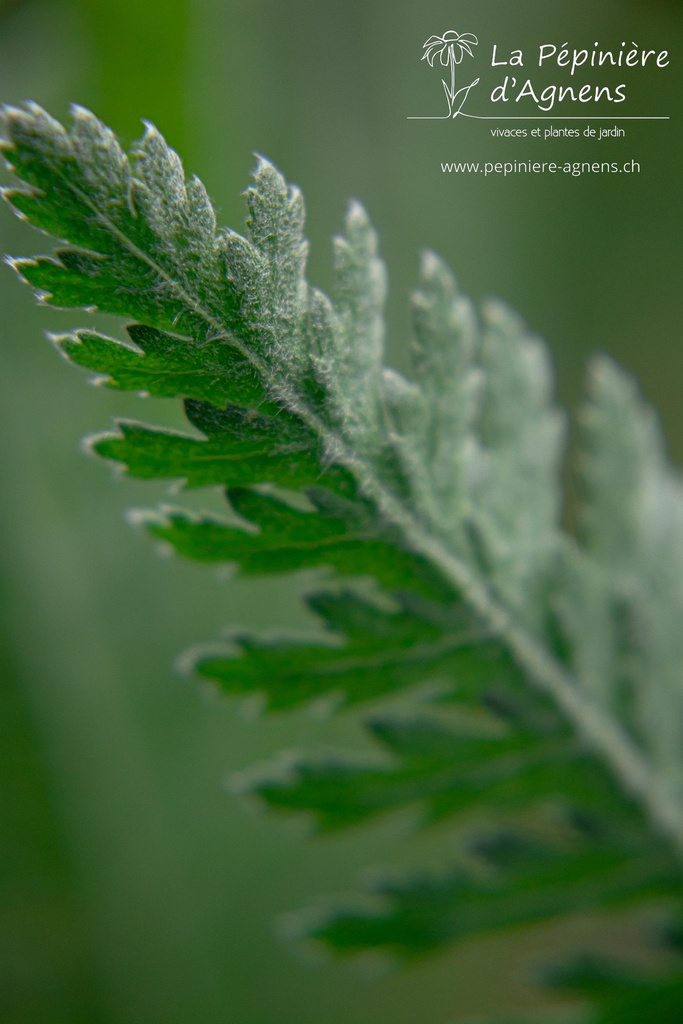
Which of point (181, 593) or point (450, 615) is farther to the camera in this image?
point (181, 593)

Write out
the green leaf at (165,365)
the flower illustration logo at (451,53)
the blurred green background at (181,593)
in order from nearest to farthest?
the green leaf at (165,365)
the blurred green background at (181,593)
the flower illustration logo at (451,53)

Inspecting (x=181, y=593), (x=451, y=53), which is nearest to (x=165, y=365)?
(x=181, y=593)

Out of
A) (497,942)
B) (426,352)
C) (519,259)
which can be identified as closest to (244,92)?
(519,259)

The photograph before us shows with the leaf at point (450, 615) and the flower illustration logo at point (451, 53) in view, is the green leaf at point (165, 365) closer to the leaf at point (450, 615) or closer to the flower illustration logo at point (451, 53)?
the leaf at point (450, 615)

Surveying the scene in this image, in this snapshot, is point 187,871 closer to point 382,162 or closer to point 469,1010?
point 469,1010

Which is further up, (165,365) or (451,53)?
(451,53)

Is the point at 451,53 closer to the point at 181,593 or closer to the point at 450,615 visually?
the point at 181,593

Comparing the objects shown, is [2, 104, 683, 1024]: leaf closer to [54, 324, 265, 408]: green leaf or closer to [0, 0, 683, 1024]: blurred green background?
[54, 324, 265, 408]: green leaf

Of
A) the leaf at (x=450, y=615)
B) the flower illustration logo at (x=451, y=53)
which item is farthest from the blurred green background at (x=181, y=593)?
the leaf at (x=450, y=615)
